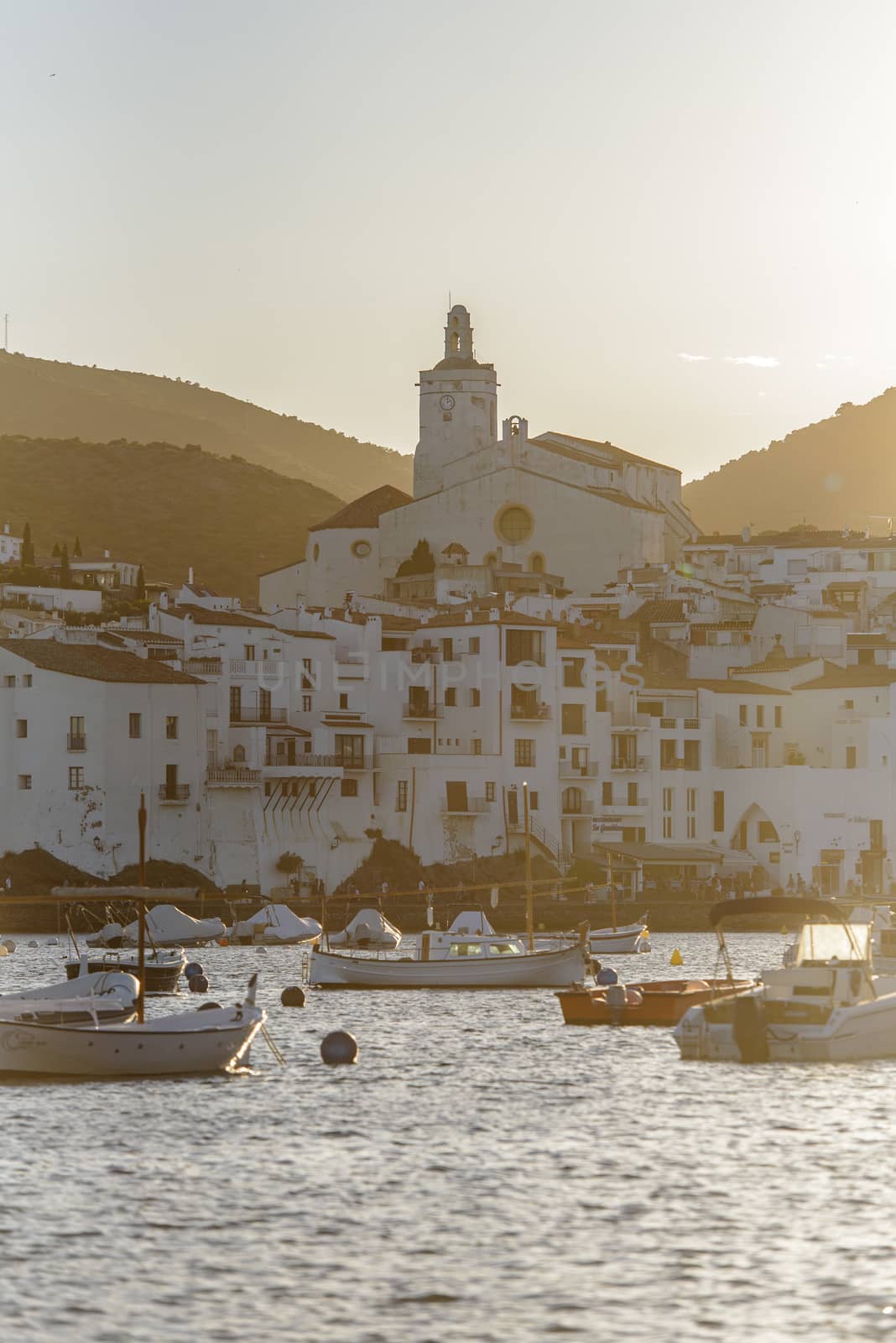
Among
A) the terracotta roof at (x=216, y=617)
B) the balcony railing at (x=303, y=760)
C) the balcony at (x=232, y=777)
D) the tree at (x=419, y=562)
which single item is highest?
the tree at (x=419, y=562)

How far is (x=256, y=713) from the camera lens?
92500 mm

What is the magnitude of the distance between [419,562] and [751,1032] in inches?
3383

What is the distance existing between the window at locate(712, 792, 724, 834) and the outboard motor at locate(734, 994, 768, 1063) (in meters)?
62.7

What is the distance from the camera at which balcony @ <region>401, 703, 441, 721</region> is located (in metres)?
96.3

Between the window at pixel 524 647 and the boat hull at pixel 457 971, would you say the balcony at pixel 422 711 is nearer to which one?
the window at pixel 524 647

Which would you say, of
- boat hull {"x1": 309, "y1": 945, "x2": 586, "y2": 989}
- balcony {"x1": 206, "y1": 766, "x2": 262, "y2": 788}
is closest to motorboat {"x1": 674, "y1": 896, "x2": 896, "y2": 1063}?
boat hull {"x1": 309, "y1": 945, "x2": 586, "y2": 989}

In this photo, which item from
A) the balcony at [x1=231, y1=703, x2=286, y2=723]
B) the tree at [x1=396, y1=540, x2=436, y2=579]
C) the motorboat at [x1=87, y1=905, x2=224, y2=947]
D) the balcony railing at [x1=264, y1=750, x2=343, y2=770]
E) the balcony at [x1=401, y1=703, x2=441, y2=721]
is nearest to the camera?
the motorboat at [x1=87, y1=905, x2=224, y2=947]

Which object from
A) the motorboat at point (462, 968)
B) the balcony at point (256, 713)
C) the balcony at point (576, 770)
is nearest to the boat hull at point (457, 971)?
the motorboat at point (462, 968)

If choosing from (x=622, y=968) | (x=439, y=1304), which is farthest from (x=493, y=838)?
(x=439, y=1304)

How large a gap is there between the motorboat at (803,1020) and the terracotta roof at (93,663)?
46.5 metres

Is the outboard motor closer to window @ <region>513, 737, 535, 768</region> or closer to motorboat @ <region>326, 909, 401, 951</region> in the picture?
motorboat @ <region>326, 909, 401, 951</region>

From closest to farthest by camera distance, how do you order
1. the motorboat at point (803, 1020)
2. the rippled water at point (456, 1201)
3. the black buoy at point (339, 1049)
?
the rippled water at point (456, 1201) → the motorboat at point (803, 1020) → the black buoy at point (339, 1049)

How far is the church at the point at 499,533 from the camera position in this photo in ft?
410

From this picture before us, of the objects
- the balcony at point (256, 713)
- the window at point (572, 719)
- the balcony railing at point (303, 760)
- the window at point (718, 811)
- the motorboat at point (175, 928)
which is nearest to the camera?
the motorboat at point (175, 928)
